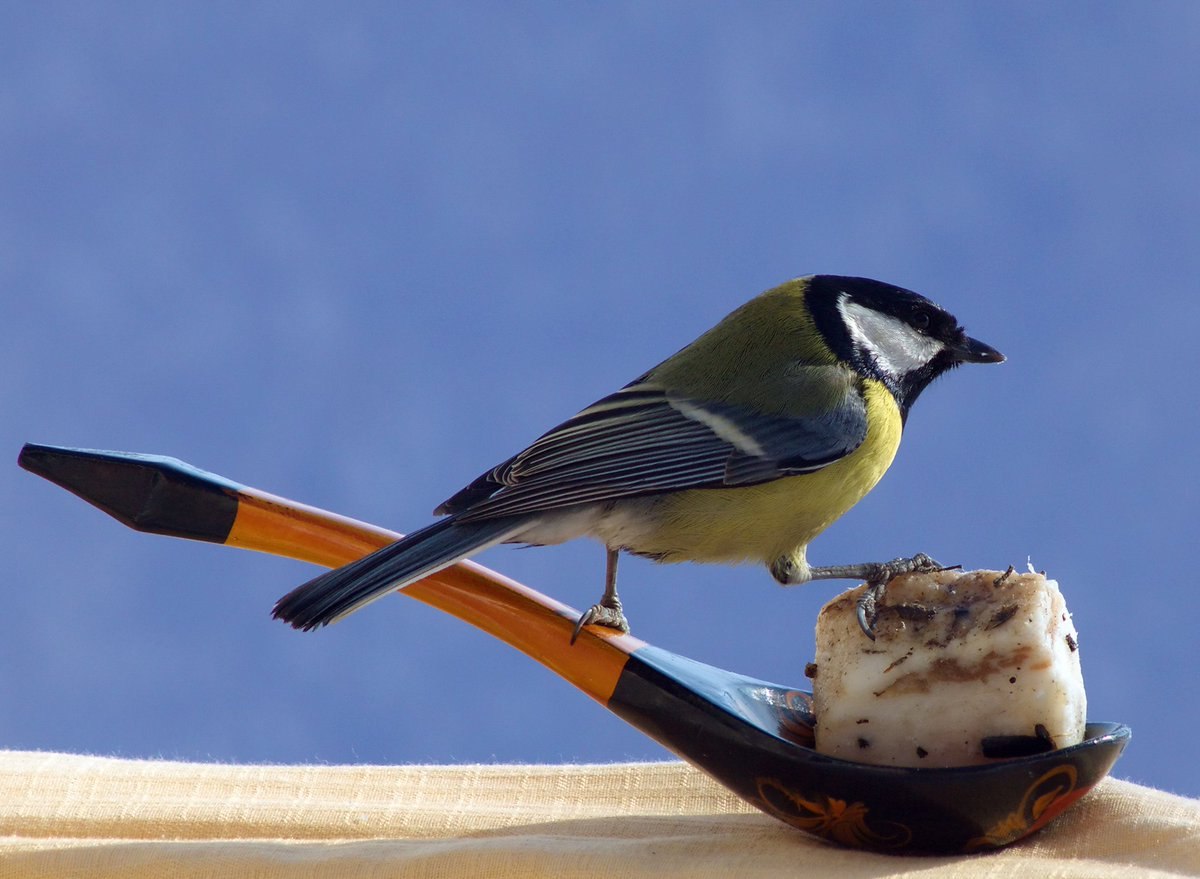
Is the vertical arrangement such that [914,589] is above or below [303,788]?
above

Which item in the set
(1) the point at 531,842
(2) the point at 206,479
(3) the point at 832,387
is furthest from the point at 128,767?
(3) the point at 832,387

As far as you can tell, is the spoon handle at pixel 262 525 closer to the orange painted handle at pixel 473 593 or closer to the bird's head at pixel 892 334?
the orange painted handle at pixel 473 593

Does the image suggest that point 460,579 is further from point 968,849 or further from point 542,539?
point 968,849

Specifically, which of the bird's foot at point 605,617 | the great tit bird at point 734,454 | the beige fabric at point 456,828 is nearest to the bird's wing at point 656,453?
the great tit bird at point 734,454

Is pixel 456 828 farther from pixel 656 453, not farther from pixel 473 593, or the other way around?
pixel 656 453

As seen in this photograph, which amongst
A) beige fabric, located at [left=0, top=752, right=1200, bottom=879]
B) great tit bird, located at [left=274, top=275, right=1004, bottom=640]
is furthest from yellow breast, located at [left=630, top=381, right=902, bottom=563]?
beige fabric, located at [left=0, top=752, right=1200, bottom=879]

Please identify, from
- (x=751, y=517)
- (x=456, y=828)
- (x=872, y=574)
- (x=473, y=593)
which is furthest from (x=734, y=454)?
(x=456, y=828)
